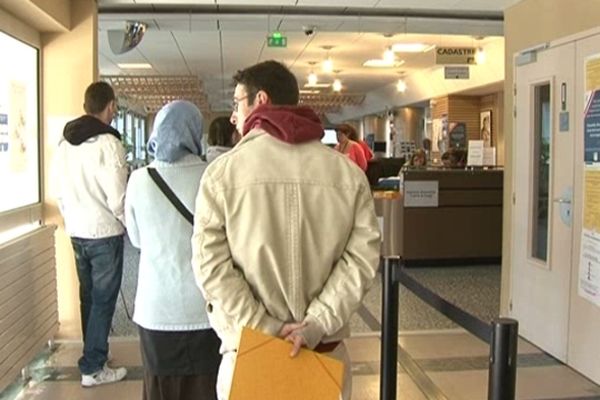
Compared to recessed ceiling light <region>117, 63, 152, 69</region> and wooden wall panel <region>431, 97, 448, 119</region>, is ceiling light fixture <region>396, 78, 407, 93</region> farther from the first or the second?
recessed ceiling light <region>117, 63, 152, 69</region>

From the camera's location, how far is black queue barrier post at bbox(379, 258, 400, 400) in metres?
2.50

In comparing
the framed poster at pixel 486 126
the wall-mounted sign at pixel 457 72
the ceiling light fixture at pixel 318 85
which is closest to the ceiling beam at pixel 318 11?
the wall-mounted sign at pixel 457 72

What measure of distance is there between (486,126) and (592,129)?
8.62m

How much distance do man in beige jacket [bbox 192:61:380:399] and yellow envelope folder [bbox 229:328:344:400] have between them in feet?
0.12

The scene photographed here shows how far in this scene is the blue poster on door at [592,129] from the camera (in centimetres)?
362

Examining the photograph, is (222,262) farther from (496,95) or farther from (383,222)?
(496,95)

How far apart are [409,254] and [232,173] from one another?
593 centimetres

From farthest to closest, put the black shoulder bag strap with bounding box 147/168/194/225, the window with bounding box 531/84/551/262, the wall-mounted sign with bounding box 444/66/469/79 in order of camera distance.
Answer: the wall-mounted sign with bounding box 444/66/469/79 → the window with bounding box 531/84/551/262 → the black shoulder bag strap with bounding box 147/168/194/225

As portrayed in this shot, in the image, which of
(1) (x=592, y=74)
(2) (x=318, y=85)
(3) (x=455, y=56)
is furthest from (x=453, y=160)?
(2) (x=318, y=85)

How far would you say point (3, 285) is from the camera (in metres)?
3.20

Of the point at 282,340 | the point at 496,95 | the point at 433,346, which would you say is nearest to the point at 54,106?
the point at 433,346

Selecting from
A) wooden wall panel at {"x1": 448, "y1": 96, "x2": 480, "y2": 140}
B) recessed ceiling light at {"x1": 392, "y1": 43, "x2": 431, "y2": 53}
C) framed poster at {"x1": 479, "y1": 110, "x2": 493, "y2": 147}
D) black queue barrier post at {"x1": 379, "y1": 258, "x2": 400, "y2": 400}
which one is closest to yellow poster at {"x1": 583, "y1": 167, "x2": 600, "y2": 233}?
black queue barrier post at {"x1": 379, "y1": 258, "x2": 400, "y2": 400}

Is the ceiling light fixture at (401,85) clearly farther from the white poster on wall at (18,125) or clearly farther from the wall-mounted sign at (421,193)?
the white poster on wall at (18,125)

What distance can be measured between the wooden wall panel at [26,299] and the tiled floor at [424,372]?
0.63ft
